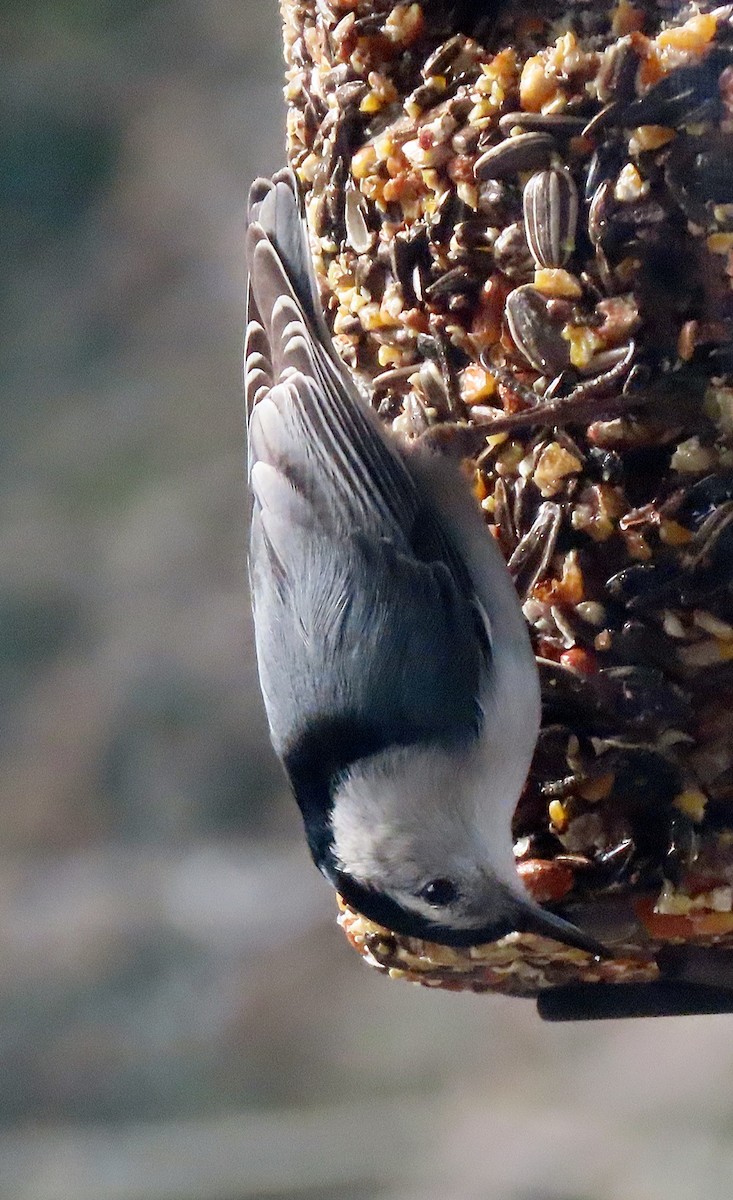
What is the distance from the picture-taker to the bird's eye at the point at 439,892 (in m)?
1.53

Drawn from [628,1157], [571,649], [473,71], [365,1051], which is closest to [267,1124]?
[365,1051]

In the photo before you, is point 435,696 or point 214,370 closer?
point 435,696

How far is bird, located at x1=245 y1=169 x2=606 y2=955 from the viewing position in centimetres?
153

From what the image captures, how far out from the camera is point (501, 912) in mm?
1508

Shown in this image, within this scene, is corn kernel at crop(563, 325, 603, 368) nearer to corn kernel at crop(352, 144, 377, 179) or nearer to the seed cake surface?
the seed cake surface

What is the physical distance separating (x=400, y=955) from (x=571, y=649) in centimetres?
45

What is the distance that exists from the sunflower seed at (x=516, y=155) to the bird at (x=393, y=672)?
0.31 metres

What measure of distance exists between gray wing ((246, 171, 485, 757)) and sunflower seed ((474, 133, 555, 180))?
1.02 feet

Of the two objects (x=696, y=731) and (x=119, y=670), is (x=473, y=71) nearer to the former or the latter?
(x=696, y=731)

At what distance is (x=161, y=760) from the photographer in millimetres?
5633

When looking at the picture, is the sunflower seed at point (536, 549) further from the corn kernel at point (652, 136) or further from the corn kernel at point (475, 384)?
the corn kernel at point (652, 136)

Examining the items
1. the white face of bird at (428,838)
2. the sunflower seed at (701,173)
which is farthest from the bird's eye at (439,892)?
the sunflower seed at (701,173)

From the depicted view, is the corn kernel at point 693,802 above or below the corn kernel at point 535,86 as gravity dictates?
below

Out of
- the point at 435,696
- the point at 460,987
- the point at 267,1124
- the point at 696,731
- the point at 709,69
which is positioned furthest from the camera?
the point at 267,1124
